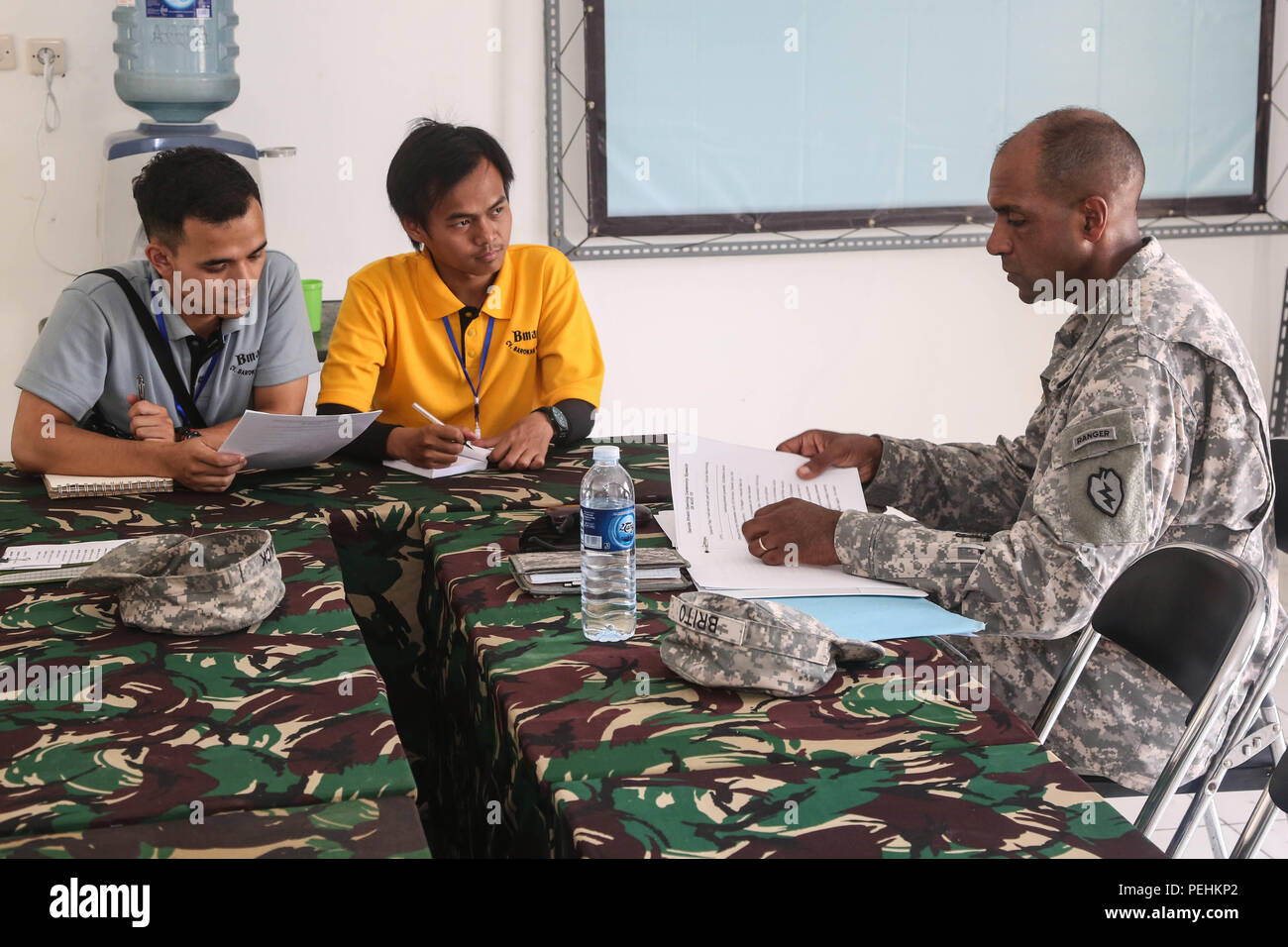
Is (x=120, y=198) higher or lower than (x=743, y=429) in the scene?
higher

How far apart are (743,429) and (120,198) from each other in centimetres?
210

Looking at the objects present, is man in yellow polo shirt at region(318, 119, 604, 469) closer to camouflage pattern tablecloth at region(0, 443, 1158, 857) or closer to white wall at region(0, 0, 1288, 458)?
camouflage pattern tablecloth at region(0, 443, 1158, 857)

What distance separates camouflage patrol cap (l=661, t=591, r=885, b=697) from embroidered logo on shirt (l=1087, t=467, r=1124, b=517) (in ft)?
1.53

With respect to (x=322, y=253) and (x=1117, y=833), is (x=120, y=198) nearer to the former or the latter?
(x=322, y=253)

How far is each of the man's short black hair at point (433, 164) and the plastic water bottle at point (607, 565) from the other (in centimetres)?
100

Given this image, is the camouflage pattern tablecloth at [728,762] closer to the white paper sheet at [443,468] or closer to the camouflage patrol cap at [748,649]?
the camouflage patrol cap at [748,649]

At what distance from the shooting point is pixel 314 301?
3553 mm

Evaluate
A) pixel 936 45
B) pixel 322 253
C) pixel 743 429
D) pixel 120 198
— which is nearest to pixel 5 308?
pixel 120 198

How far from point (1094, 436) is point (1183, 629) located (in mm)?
251

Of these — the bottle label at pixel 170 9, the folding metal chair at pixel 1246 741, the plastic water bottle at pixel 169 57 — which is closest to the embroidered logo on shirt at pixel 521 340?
the folding metal chair at pixel 1246 741

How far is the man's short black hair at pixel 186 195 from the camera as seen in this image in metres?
2.06


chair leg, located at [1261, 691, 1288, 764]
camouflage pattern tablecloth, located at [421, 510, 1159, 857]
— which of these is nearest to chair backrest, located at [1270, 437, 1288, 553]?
chair leg, located at [1261, 691, 1288, 764]

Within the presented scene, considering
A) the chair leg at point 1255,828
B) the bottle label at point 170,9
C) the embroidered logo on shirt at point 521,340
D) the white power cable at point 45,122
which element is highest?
the bottle label at point 170,9
